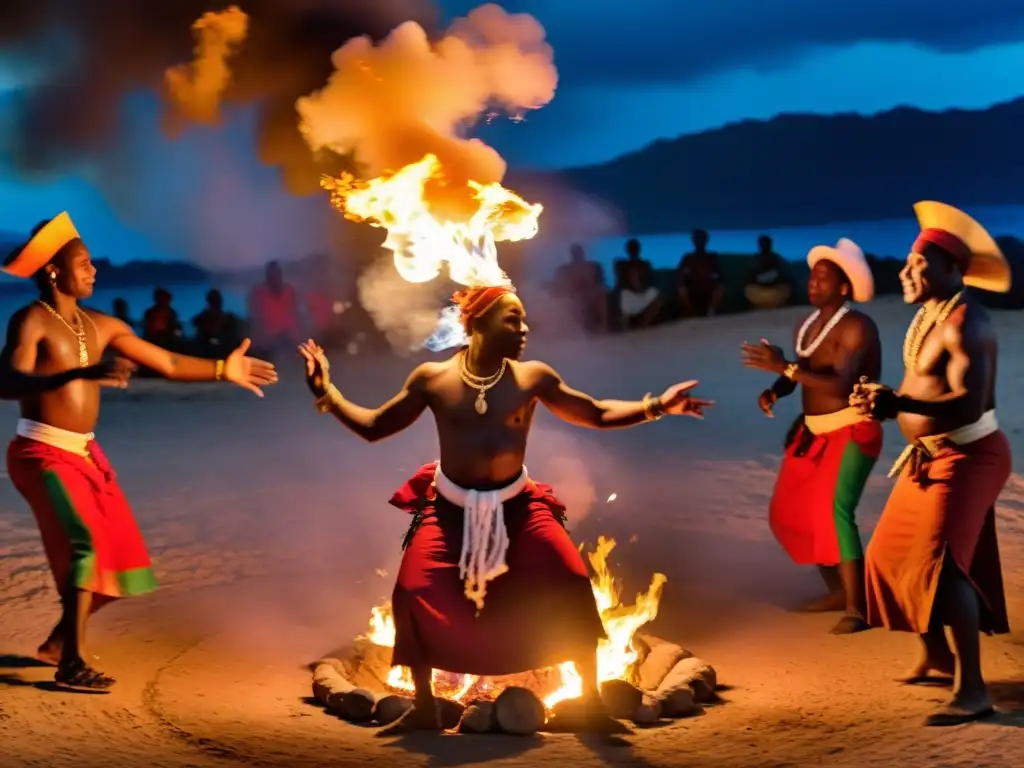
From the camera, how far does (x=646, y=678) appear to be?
6262 mm

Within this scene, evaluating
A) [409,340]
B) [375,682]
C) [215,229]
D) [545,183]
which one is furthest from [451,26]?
[545,183]

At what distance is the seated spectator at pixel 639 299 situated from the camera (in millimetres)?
17812

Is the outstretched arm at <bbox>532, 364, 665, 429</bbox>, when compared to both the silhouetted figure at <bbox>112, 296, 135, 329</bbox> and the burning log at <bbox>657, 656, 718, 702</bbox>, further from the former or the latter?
the silhouetted figure at <bbox>112, 296, 135, 329</bbox>

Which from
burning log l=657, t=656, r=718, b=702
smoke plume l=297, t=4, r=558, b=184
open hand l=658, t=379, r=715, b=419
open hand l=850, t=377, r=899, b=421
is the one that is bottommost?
burning log l=657, t=656, r=718, b=702

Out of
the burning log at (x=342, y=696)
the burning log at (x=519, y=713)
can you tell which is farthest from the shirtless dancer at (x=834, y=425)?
the burning log at (x=342, y=696)

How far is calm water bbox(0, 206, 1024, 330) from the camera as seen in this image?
71.2 feet

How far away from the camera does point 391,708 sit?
224 inches

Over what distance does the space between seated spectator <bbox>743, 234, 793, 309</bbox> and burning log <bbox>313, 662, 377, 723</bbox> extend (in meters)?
12.5

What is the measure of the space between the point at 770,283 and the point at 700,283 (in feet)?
3.00

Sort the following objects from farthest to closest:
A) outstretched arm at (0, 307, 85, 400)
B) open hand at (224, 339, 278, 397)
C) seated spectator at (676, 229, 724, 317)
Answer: seated spectator at (676, 229, 724, 317) → open hand at (224, 339, 278, 397) → outstretched arm at (0, 307, 85, 400)

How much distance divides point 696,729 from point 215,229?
47.6 feet

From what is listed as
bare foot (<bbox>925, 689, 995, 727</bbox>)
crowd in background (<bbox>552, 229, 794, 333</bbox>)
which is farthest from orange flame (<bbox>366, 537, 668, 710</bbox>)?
crowd in background (<bbox>552, 229, 794, 333</bbox>)

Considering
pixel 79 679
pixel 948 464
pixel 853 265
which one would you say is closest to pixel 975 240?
pixel 948 464

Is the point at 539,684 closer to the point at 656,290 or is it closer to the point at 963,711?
the point at 963,711
